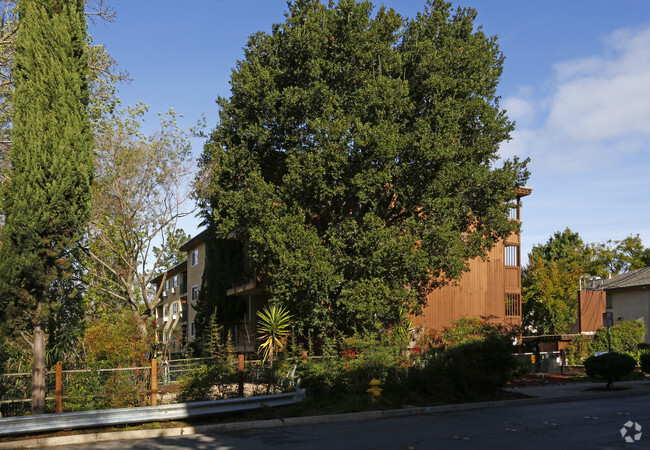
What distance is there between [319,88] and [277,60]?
2.81m

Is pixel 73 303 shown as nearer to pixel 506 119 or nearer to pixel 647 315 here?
pixel 506 119

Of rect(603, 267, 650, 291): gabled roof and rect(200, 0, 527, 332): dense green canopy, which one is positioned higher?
rect(200, 0, 527, 332): dense green canopy

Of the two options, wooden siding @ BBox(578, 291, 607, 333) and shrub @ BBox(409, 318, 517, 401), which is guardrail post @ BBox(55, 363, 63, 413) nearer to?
shrub @ BBox(409, 318, 517, 401)

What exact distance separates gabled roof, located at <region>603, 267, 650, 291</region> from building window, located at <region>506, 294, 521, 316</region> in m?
13.6

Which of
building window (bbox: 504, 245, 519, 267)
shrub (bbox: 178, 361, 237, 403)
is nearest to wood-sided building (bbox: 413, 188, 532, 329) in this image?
building window (bbox: 504, 245, 519, 267)

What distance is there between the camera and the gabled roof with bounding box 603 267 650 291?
146 feet

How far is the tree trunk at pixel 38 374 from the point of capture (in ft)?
→ 43.7

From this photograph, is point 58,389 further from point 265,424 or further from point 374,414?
point 374,414

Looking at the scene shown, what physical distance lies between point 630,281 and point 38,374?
146ft

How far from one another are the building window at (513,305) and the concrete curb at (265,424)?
17.7 m

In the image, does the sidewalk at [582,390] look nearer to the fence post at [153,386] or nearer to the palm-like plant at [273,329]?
the palm-like plant at [273,329]

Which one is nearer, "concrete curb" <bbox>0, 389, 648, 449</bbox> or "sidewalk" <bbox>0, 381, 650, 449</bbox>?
"concrete curb" <bbox>0, 389, 648, 449</bbox>

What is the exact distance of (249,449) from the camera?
10.5 metres

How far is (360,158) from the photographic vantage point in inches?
885
